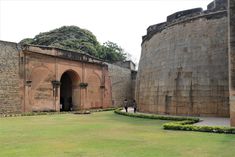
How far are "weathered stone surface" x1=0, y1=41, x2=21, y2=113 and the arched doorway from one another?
6.70m

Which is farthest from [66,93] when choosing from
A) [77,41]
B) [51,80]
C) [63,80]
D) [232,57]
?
[232,57]

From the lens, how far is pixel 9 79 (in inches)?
869

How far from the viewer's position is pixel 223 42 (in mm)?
17500

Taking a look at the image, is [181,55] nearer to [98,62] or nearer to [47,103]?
[47,103]

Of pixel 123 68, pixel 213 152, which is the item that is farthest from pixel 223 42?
pixel 123 68

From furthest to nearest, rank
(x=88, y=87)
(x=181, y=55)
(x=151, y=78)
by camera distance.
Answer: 1. (x=88, y=87)
2. (x=151, y=78)
3. (x=181, y=55)

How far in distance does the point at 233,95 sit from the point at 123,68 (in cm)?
2479

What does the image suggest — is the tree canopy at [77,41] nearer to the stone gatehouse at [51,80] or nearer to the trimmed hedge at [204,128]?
the stone gatehouse at [51,80]

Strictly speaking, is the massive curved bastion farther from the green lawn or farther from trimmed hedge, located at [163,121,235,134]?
the green lawn

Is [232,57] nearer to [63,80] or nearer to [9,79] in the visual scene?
[9,79]

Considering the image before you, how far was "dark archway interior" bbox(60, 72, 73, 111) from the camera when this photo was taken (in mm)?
29758

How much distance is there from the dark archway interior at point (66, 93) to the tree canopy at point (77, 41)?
11.8 meters

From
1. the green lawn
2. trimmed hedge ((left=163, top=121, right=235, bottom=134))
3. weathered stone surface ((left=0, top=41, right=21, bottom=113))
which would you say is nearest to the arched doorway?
weathered stone surface ((left=0, top=41, right=21, bottom=113))

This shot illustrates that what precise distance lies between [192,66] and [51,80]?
37.9ft
